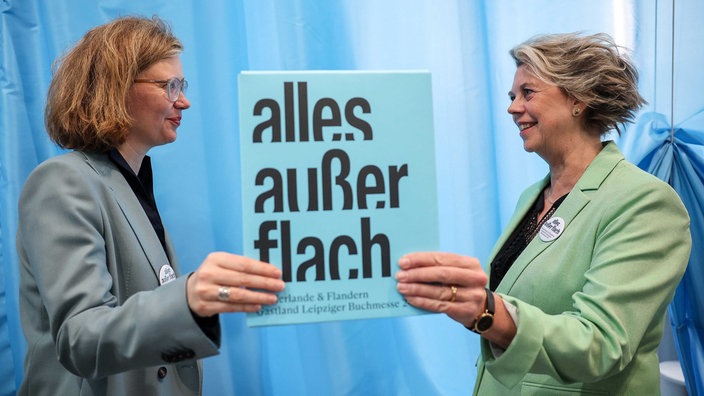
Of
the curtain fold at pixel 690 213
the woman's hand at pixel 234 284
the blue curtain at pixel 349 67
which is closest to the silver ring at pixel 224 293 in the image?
the woman's hand at pixel 234 284

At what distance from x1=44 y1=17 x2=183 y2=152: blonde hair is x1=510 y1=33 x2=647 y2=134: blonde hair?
92 centimetres

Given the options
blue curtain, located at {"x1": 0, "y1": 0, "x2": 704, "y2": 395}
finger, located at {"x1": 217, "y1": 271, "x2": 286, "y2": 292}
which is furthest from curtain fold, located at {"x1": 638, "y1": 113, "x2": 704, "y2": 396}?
finger, located at {"x1": 217, "y1": 271, "x2": 286, "y2": 292}

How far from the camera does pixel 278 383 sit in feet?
6.43

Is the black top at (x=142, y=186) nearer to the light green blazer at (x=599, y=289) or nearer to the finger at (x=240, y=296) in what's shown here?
the finger at (x=240, y=296)

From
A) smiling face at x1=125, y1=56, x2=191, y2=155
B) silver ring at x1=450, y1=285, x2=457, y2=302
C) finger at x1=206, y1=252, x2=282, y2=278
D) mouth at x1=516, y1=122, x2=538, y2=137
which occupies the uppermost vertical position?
smiling face at x1=125, y1=56, x2=191, y2=155

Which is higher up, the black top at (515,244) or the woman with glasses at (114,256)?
the woman with glasses at (114,256)

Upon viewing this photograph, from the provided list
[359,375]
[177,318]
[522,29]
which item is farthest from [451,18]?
[177,318]

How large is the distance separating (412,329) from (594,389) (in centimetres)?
84

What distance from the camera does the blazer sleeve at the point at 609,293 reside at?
1046 mm

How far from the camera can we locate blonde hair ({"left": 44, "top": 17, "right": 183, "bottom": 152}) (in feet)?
4.18

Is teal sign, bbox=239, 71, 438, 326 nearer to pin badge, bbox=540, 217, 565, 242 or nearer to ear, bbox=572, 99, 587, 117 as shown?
pin badge, bbox=540, 217, 565, 242

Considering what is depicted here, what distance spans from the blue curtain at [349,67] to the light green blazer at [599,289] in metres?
0.64

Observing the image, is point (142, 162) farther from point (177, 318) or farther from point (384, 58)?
point (384, 58)

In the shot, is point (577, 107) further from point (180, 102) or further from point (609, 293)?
point (180, 102)
